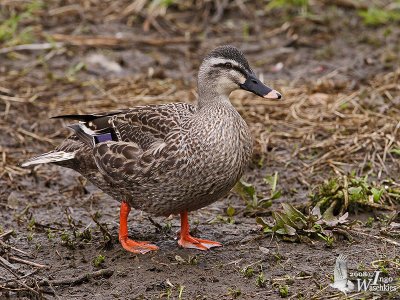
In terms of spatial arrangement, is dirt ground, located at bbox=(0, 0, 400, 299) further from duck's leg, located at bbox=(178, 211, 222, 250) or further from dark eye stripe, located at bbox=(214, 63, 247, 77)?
dark eye stripe, located at bbox=(214, 63, 247, 77)

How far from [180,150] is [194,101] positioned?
2.98 meters

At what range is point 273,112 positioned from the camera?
7301 millimetres

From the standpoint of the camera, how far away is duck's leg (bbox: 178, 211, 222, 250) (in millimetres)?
4961

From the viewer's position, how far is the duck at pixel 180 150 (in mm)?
4609

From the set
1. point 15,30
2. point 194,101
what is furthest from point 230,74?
point 15,30

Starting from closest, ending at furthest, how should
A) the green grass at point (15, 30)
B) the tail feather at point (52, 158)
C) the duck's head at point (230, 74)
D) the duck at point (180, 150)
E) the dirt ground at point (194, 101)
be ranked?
the dirt ground at point (194, 101)
the duck at point (180, 150)
the duck's head at point (230, 74)
the tail feather at point (52, 158)
the green grass at point (15, 30)

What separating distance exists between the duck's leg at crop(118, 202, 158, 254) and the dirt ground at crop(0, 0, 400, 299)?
8 cm

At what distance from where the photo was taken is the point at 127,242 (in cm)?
501

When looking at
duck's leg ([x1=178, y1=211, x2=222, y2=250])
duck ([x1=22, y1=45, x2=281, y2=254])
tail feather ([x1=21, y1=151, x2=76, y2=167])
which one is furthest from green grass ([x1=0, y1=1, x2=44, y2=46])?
duck's leg ([x1=178, y1=211, x2=222, y2=250])

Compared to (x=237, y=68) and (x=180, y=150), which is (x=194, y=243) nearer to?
(x=180, y=150)

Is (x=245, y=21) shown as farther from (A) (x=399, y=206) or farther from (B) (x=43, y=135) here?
(A) (x=399, y=206)

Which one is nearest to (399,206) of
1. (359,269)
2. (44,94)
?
(359,269)

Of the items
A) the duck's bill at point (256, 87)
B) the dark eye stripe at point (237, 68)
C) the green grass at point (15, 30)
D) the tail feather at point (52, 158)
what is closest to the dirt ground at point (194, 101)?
the green grass at point (15, 30)

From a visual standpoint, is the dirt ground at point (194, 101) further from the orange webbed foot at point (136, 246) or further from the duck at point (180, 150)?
the duck at point (180, 150)
